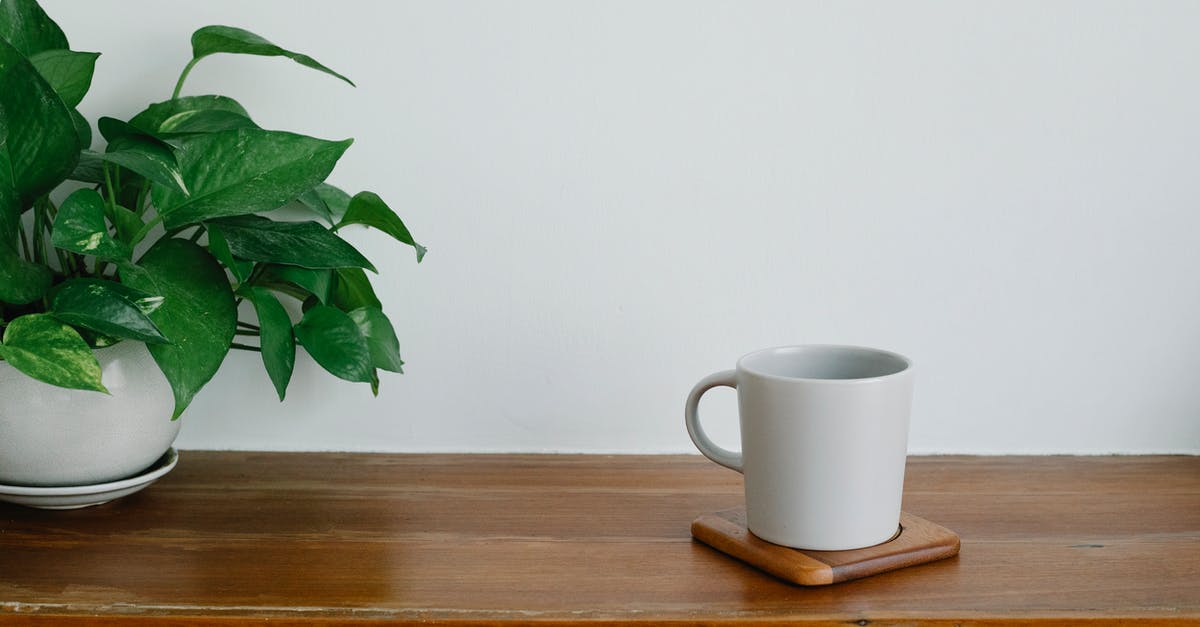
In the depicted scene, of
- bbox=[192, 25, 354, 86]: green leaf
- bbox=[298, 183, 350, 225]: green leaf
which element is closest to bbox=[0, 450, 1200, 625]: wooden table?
bbox=[298, 183, 350, 225]: green leaf

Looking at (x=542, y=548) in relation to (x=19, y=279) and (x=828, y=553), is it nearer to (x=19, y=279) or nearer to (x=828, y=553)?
(x=828, y=553)

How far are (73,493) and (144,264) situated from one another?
0.18 metres

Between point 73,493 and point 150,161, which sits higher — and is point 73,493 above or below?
below

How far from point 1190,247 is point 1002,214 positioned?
18cm

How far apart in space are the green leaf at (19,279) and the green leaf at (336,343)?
0.18 m

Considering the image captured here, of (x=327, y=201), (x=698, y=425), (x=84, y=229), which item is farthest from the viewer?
(x=327, y=201)

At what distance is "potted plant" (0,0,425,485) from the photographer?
60 centimetres

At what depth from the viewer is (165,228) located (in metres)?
0.66

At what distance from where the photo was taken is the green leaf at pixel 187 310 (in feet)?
2.02

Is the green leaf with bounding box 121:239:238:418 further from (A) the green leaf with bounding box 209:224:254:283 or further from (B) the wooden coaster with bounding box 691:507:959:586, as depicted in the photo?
(B) the wooden coaster with bounding box 691:507:959:586

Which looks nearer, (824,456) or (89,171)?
(824,456)

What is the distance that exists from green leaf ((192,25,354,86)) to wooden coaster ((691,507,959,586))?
43cm

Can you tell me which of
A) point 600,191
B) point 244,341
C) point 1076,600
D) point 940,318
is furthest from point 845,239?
point 244,341

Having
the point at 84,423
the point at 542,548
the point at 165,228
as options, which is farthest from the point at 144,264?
the point at 542,548
